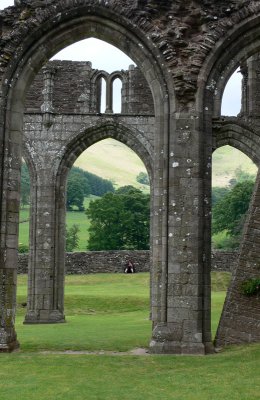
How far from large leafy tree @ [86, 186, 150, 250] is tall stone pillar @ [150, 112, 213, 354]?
35.2 meters

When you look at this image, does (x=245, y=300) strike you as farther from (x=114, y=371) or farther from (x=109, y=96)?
→ (x=109, y=96)

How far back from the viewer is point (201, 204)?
9.24 meters

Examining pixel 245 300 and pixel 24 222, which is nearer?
pixel 245 300

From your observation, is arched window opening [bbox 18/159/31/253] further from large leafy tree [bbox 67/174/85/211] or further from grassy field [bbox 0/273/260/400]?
grassy field [bbox 0/273/260/400]

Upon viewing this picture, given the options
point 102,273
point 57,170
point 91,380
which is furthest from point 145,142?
point 102,273

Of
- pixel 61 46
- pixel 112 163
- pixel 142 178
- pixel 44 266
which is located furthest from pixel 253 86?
pixel 112 163

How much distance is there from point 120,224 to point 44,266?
29.6m

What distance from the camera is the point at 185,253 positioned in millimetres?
9102

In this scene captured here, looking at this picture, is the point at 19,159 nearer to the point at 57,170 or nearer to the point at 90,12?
the point at 90,12

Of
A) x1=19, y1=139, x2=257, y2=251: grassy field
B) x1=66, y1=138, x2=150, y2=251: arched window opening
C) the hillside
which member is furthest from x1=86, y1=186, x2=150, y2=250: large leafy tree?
the hillside

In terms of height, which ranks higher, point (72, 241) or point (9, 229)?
point (9, 229)

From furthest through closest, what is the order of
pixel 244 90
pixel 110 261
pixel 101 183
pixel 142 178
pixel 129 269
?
pixel 142 178, pixel 101 183, pixel 110 261, pixel 129 269, pixel 244 90

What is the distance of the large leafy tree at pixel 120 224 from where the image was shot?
44969 mm

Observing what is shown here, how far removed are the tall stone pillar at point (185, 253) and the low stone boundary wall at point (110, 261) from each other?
786 inches
